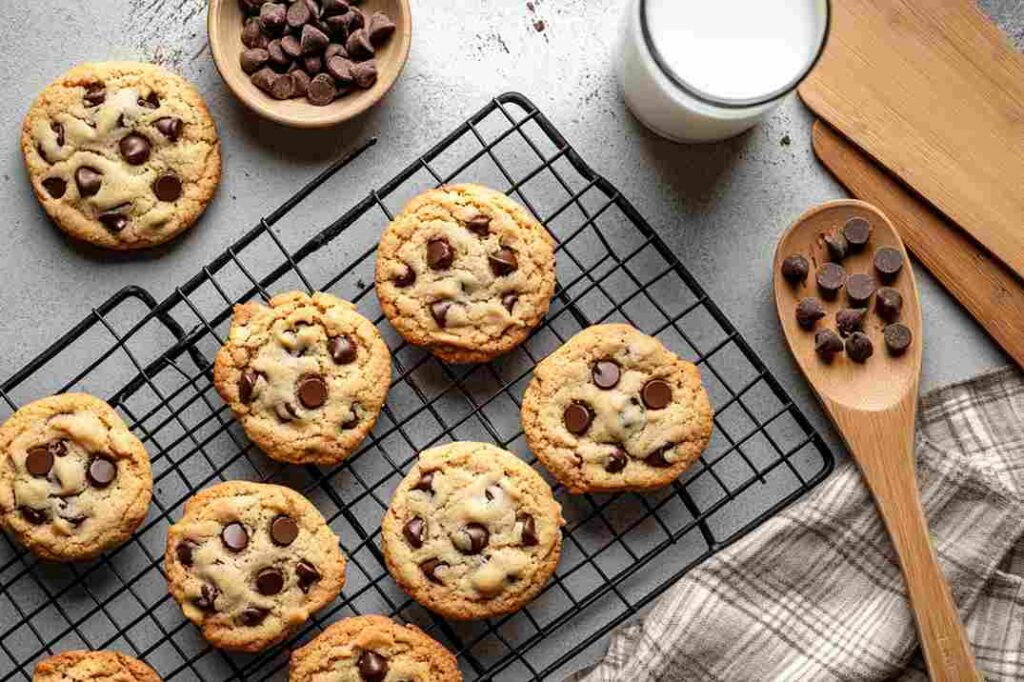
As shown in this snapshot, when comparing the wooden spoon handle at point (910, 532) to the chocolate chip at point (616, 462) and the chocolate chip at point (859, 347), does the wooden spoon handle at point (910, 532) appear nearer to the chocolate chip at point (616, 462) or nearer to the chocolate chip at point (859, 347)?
the chocolate chip at point (859, 347)

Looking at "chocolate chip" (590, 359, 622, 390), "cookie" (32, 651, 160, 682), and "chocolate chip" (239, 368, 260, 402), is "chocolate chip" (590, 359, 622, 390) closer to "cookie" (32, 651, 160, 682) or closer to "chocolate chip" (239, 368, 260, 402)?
"chocolate chip" (239, 368, 260, 402)

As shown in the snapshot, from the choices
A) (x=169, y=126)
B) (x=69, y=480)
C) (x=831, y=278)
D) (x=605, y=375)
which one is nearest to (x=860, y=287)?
(x=831, y=278)

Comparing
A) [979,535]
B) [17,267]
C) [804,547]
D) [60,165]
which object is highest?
[979,535]

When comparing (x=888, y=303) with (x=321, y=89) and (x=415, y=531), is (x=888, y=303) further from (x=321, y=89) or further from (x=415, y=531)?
(x=321, y=89)

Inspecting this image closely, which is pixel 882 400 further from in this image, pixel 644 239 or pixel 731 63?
pixel 731 63

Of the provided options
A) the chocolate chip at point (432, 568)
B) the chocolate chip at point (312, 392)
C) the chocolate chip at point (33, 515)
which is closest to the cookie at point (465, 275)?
the chocolate chip at point (312, 392)

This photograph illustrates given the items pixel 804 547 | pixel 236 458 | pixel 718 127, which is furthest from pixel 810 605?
pixel 236 458

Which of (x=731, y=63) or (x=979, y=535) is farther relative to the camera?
(x=979, y=535)
